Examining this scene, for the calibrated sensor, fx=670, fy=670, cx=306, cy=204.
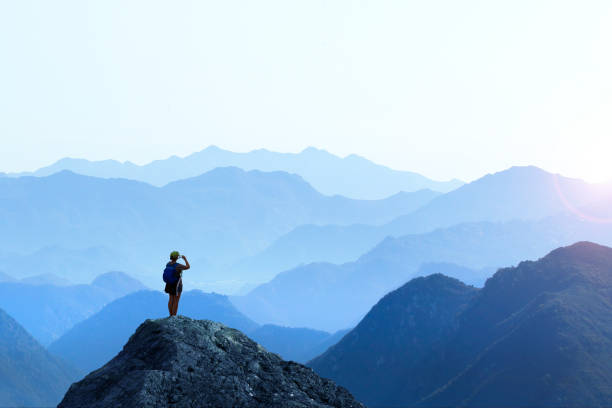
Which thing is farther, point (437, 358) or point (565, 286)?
point (437, 358)

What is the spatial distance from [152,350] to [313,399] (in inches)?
238

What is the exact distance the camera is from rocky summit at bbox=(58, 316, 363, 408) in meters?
21.7

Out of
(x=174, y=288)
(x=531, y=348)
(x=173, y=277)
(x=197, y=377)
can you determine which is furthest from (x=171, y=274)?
(x=531, y=348)

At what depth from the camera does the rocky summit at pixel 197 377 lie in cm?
2173

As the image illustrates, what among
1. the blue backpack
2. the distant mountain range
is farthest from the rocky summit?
the distant mountain range

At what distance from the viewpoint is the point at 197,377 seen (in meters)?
22.5

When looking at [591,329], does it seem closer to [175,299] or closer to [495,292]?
[495,292]

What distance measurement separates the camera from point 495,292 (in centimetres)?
19862

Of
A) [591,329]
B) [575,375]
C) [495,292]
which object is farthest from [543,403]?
[495,292]

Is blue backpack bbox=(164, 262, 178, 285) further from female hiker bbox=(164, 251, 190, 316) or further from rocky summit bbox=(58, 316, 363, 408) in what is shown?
rocky summit bbox=(58, 316, 363, 408)

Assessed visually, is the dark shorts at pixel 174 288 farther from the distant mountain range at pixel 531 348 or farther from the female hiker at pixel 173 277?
the distant mountain range at pixel 531 348

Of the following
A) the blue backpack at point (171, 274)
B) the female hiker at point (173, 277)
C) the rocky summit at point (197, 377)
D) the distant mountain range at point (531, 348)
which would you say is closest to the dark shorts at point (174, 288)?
the female hiker at point (173, 277)

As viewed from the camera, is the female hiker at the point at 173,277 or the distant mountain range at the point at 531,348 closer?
the female hiker at the point at 173,277

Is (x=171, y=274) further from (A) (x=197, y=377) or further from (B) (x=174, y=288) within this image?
(A) (x=197, y=377)
